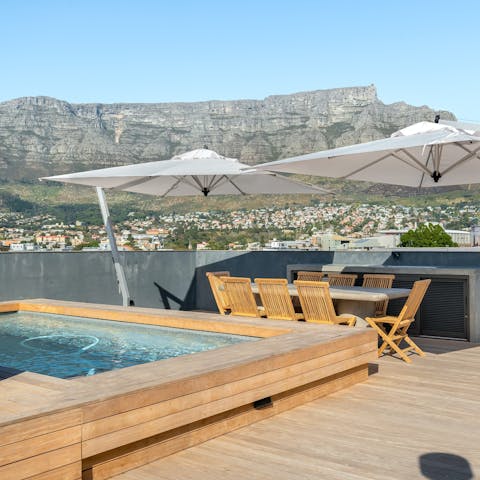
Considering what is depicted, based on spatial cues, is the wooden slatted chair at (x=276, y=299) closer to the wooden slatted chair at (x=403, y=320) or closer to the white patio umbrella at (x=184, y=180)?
the wooden slatted chair at (x=403, y=320)

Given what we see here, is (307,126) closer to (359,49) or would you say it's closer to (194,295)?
(359,49)

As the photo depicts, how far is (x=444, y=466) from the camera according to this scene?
11.4 ft

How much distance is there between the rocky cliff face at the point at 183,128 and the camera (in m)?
52.8

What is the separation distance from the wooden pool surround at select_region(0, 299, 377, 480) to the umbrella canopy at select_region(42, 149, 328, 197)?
3376mm

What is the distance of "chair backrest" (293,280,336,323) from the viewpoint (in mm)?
6398

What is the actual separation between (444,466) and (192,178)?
289 inches

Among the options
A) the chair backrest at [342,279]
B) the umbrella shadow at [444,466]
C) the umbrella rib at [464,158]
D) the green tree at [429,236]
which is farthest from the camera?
the green tree at [429,236]

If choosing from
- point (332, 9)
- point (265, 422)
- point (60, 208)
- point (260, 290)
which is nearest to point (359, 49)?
point (332, 9)

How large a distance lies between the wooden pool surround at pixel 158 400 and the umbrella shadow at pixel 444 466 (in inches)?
45.8

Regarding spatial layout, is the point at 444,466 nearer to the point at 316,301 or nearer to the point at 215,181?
the point at 316,301

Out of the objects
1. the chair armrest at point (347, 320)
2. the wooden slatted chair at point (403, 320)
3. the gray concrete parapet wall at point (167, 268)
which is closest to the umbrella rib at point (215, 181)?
the gray concrete parapet wall at point (167, 268)

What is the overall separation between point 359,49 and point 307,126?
3308cm

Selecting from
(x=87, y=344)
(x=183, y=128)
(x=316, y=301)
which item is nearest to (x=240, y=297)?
(x=316, y=301)

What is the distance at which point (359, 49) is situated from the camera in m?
31.3
